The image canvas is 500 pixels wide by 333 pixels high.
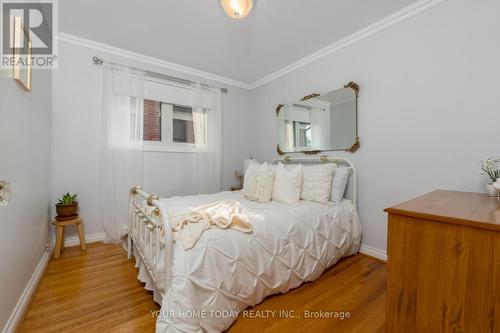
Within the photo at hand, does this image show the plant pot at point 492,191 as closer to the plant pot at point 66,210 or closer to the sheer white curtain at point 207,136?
the sheer white curtain at point 207,136

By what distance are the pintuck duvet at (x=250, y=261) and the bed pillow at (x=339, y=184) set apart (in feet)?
0.47

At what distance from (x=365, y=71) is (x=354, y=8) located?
24.6 inches

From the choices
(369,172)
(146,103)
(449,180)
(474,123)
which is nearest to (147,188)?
(146,103)

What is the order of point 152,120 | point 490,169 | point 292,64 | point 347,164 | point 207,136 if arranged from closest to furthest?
point 490,169 → point 347,164 → point 152,120 → point 292,64 → point 207,136

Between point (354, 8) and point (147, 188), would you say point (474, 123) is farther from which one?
point (147, 188)

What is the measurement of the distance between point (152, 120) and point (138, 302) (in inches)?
88.6

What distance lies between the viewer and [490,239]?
2.55 feet

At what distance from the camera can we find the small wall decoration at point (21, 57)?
1.29 metres

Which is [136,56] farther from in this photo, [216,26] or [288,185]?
[288,185]

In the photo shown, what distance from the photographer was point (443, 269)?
34.4 inches

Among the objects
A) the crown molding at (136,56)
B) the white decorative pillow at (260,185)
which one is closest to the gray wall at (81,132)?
the crown molding at (136,56)

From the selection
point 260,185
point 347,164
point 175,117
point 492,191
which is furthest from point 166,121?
point 492,191

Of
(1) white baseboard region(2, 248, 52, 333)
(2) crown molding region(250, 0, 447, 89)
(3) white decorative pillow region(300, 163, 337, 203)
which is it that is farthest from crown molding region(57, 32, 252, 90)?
(1) white baseboard region(2, 248, 52, 333)

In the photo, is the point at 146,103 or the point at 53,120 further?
the point at 146,103
